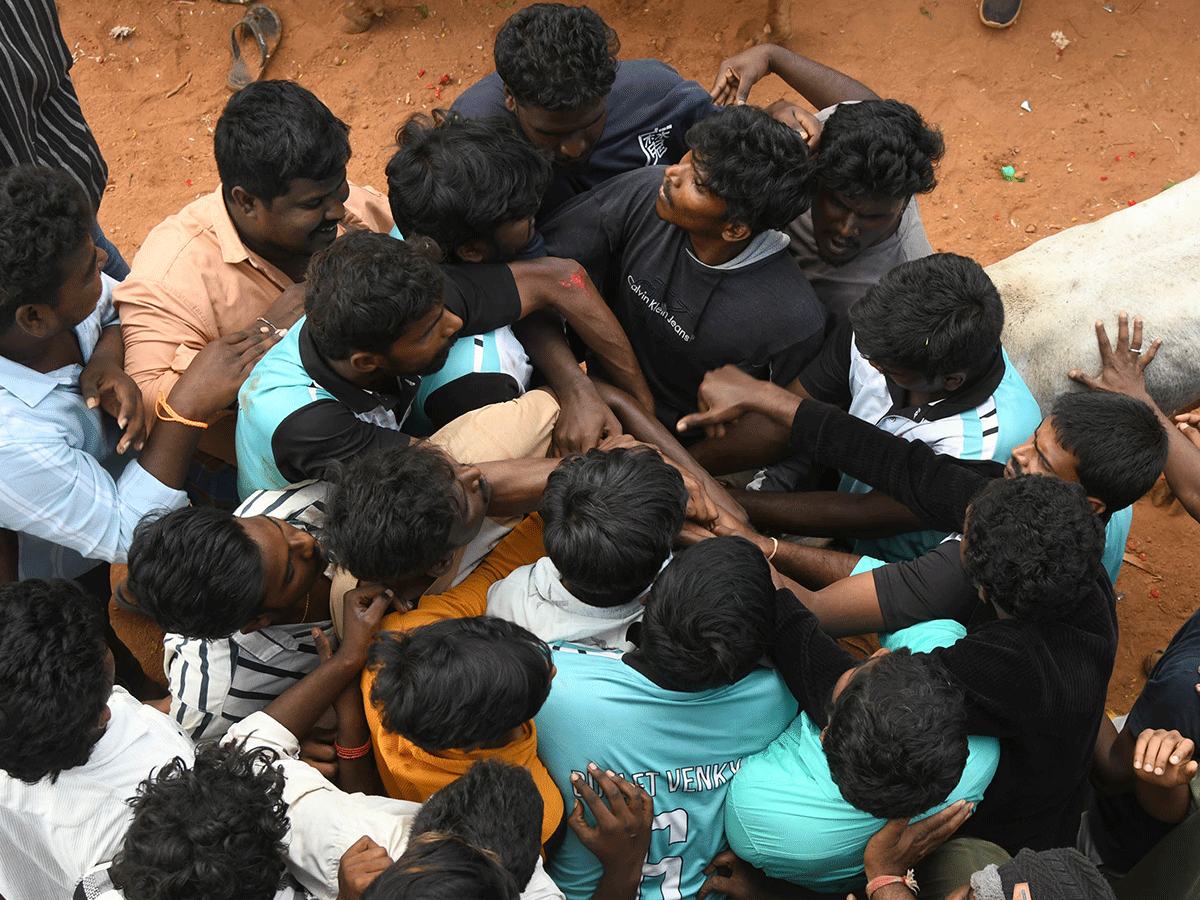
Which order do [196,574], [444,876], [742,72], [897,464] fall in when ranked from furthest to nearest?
[742,72] < [897,464] < [196,574] < [444,876]

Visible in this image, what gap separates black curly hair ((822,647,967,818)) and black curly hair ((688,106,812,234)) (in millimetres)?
1489

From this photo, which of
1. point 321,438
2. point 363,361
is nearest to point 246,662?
point 321,438

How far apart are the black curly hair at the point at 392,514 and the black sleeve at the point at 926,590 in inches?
50.2

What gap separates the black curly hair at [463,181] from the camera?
278 cm

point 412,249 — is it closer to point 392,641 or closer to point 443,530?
point 443,530

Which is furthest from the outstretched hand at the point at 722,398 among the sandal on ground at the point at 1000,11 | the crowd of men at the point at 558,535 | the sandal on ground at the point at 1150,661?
the sandal on ground at the point at 1000,11

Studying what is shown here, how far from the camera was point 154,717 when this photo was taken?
2422mm

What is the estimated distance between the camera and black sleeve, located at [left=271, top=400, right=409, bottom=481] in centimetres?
→ 258

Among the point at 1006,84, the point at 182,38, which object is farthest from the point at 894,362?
the point at 182,38

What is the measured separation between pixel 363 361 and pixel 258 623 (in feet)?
2.57

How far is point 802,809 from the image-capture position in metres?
2.30

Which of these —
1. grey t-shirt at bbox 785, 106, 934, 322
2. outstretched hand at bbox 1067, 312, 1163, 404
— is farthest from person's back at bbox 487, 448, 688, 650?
outstretched hand at bbox 1067, 312, 1163, 404

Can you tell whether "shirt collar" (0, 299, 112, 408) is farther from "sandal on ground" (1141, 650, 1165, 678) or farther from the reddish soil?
"sandal on ground" (1141, 650, 1165, 678)

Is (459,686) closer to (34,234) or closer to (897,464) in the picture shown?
(897,464)
